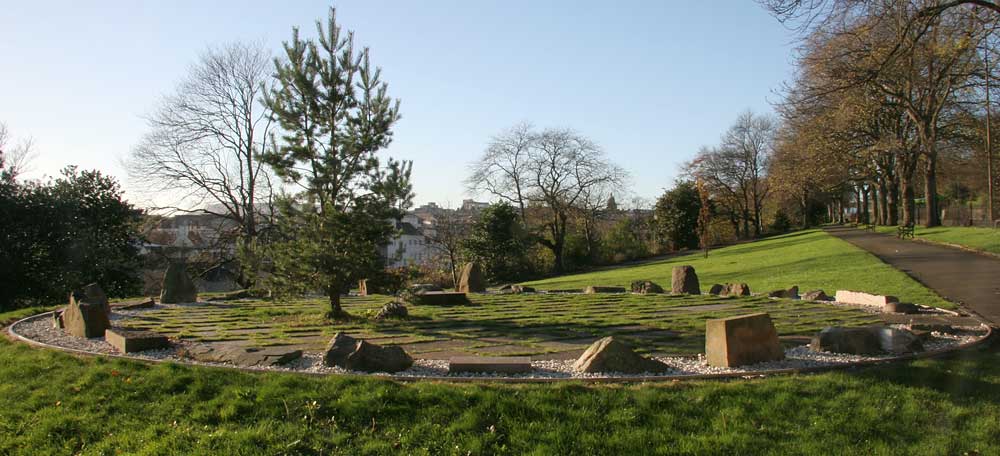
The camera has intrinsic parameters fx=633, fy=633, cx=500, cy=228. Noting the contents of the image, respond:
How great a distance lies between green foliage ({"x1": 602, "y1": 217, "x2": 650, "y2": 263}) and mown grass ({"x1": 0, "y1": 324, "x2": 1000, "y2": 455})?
33868mm

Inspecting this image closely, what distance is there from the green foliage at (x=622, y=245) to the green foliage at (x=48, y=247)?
Result: 1072 inches

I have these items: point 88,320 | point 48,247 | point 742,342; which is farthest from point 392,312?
point 48,247

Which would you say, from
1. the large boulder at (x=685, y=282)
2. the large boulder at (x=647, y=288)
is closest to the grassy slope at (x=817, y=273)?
the large boulder at (x=685, y=282)

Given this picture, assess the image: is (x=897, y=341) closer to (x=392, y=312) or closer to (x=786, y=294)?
(x=392, y=312)

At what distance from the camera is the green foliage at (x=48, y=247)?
17969 mm

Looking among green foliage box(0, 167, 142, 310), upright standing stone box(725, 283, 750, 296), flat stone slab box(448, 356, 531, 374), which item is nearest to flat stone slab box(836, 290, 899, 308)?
upright standing stone box(725, 283, 750, 296)

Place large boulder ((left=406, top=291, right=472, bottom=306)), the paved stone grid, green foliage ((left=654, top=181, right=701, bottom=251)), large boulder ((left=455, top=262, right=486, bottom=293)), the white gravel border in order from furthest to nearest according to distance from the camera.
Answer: green foliage ((left=654, top=181, right=701, bottom=251)) → large boulder ((left=455, top=262, right=486, bottom=293)) → large boulder ((left=406, top=291, right=472, bottom=306)) → the paved stone grid → the white gravel border

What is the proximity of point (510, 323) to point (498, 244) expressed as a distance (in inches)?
893

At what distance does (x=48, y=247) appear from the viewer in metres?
18.3

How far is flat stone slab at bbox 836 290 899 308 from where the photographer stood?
10906mm

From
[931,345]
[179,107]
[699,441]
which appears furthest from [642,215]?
[699,441]

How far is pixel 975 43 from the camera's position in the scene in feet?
48.9

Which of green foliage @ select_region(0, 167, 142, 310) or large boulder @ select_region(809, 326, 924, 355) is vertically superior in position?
green foliage @ select_region(0, 167, 142, 310)

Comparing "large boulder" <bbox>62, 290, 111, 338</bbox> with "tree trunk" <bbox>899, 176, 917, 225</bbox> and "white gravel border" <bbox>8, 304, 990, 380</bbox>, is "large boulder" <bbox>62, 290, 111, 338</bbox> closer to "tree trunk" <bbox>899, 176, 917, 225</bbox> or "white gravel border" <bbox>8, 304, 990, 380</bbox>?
"white gravel border" <bbox>8, 304, 990, 380</bbox>
